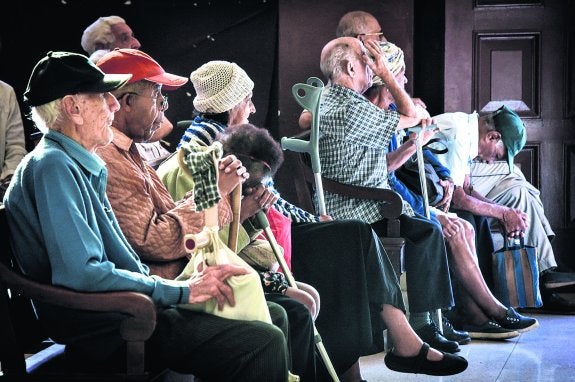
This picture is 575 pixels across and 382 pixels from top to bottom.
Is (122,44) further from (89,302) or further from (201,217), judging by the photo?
(89,302)

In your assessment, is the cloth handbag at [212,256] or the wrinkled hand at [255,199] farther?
the wrinkled hand at [255,199]

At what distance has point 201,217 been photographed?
287 centimetres

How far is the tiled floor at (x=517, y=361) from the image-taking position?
421 cm

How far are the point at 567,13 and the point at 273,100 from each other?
175 centimetres

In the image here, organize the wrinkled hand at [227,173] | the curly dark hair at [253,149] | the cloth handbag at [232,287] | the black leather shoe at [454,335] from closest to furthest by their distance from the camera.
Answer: the cloth handbag at [232,287] < the wrinkled hand at [227,173] < the curly dark hair at [253,149] < the black leather shoe at [454,335]

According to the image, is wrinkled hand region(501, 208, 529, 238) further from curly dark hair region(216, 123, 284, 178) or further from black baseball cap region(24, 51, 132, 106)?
black baseball cap region(24, 51, 132, 106)

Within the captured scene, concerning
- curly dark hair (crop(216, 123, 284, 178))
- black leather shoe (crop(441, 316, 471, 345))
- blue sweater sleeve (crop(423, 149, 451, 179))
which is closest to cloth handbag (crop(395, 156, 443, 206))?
blue sweater sleeve (crop(423, 149, 451, 179))

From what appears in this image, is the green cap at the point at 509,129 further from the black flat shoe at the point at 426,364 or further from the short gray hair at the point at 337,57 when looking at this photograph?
the black flat shoe at the point at 426,364

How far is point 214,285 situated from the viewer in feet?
8.54

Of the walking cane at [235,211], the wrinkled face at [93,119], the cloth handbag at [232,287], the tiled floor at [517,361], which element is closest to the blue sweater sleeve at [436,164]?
the tiled floor at [517,361]

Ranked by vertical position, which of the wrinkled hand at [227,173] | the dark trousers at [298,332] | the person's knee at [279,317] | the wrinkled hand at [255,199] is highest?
the wrinkled hand at [227,173]

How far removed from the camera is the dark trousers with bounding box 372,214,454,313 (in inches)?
183

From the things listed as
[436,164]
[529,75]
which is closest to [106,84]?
[436,164]

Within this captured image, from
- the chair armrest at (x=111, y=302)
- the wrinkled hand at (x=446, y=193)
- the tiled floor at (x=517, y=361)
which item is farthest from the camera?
the wrinkled hand at (x=446, y=193)
